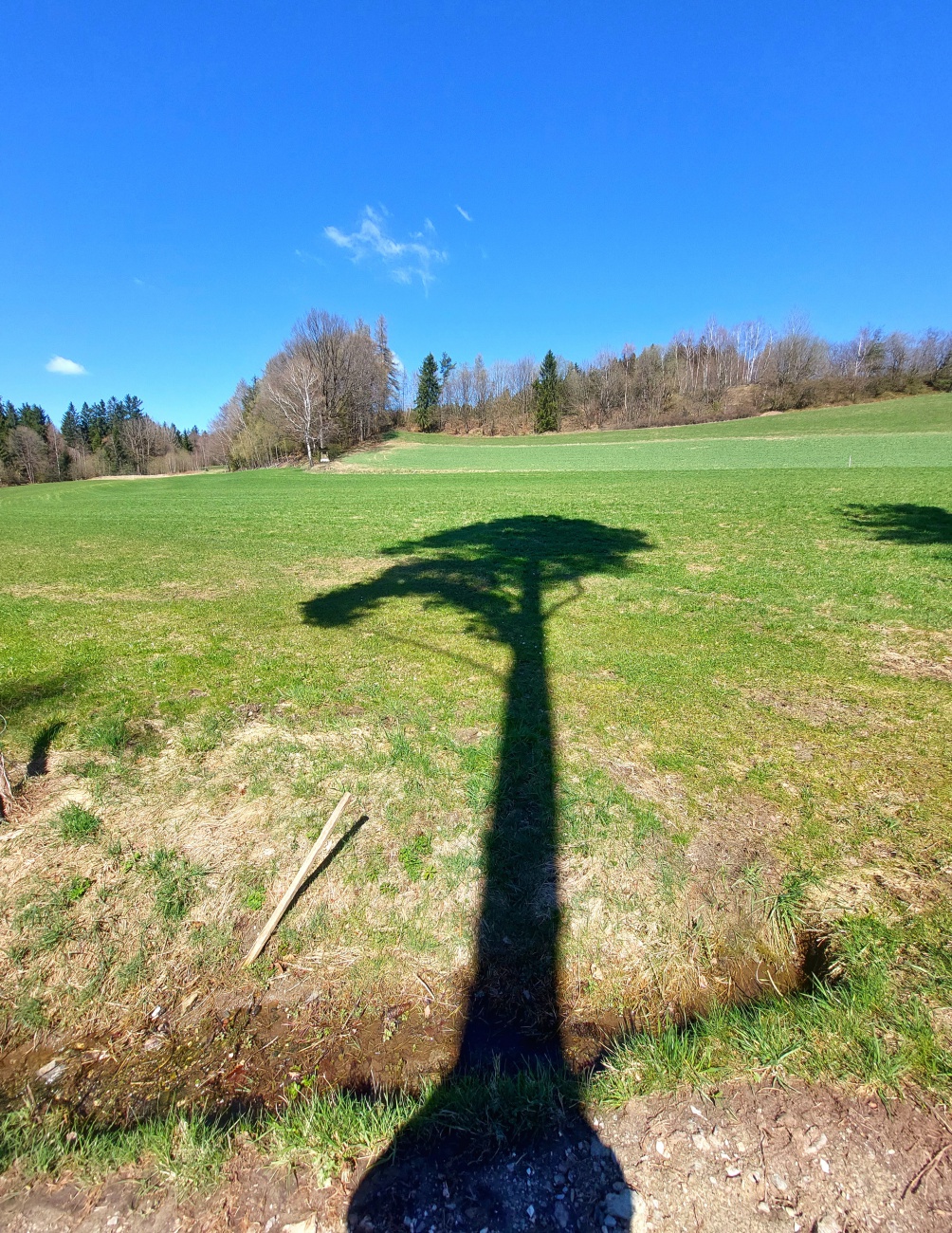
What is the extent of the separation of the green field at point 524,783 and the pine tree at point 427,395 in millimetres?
71987

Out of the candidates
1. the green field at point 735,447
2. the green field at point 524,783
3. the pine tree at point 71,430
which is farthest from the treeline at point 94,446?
the green field at point 524,783

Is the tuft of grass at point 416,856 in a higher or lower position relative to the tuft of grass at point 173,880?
lower

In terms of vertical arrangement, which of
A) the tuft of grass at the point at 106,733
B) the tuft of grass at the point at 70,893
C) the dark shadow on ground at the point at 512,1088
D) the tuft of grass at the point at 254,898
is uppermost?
the tuft of grass at the point at 106,733

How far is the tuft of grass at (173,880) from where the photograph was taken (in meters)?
3.06

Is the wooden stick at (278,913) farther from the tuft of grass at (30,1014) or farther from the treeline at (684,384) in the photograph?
the treeline at (684,384)

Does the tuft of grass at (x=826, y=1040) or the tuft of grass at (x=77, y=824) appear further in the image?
the tuft of grass at (x=77, y=824)

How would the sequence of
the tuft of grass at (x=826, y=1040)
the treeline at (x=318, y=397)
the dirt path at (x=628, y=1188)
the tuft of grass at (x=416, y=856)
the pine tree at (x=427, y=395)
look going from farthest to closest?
1. the pine tree at (x=427, y=395)
2. the treeline at (x=318, y=397)
3. the tuft of grass at (x=416, y=856)
4. the tuft of grass at (x=826, y=1040)
5. the dirt path at (x=628, y=1188)

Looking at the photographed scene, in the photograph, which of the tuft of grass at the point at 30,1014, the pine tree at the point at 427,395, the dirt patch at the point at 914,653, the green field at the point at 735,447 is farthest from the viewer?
Answer: the pine tree at the point at 427,395

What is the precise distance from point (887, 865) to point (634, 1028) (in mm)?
1858

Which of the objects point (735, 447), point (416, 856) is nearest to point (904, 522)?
point (416, 856)

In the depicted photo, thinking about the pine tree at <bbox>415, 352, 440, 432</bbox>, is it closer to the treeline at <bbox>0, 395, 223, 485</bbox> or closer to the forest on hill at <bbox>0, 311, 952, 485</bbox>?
the forest on hill at <bbox>0, 311, 952, 485</bbox>

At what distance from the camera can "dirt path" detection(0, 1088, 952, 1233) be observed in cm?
178

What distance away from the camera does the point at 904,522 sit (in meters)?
12.0

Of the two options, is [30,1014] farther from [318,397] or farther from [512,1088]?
[318,397]
